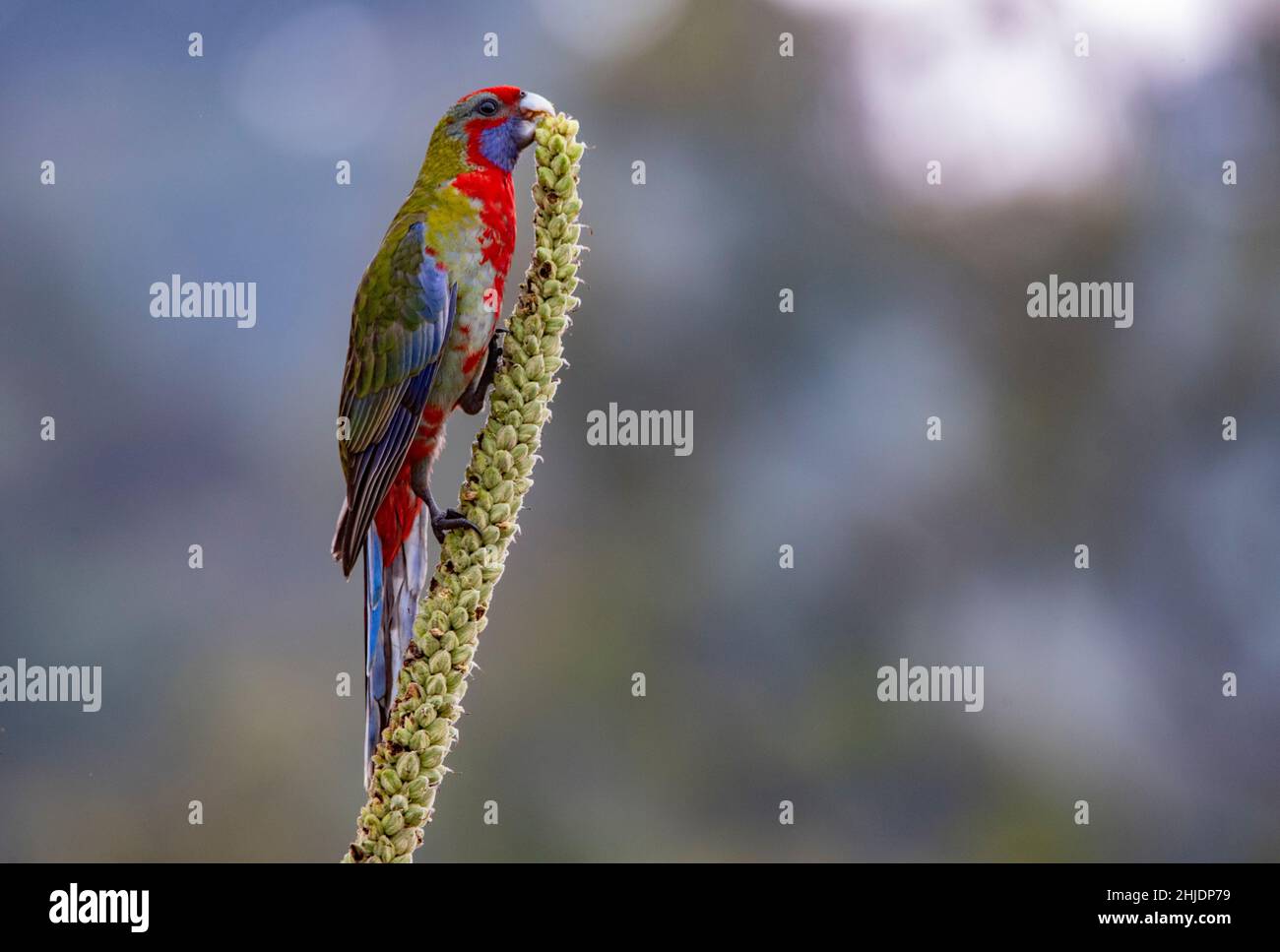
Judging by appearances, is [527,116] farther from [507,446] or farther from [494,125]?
[507,446]

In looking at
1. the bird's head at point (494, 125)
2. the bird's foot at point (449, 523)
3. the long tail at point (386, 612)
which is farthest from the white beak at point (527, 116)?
the bird's foot at point (449, 523)

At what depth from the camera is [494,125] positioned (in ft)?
9.38

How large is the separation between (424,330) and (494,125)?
1.68 ft

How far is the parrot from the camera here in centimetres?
264

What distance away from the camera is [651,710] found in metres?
5.05

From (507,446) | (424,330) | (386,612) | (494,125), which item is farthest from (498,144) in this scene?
(386,612)

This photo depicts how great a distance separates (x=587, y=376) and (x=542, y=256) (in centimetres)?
297

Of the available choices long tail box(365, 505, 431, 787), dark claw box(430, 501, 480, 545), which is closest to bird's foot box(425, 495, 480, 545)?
dark claw box(430, 501, 480, 545)

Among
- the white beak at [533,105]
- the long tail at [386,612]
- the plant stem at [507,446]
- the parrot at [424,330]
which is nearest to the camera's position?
the plant stem at [507,446]

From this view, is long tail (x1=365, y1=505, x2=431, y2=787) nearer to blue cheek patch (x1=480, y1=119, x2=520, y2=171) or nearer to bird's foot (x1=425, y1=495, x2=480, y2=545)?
bird's foot (x1=425, y1=495, x2=480, y2=545)

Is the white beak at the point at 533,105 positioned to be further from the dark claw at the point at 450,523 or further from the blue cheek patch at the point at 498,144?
the dark claw at the point at 450,523

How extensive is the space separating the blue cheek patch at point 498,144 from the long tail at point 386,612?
0.83m

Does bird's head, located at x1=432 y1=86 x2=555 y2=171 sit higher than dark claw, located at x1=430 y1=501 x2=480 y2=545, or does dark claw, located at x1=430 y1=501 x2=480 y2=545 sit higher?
bird's head, located at x1=432 y1=86 x2=555 y2=171

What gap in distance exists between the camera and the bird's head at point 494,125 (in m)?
2.84
